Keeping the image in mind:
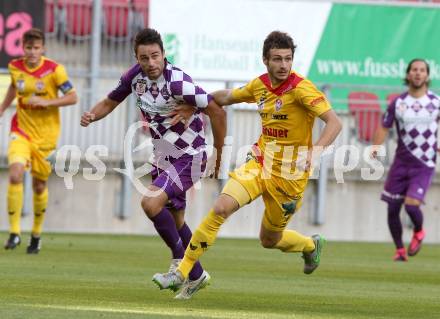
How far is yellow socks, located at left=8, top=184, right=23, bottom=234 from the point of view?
14.4 meters

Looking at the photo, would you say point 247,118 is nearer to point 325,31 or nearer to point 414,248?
point 325,31

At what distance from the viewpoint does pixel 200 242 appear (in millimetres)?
9305

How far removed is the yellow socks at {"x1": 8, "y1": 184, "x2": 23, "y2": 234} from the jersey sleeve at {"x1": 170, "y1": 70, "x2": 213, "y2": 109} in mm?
4870

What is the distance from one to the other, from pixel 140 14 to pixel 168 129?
1068 centimetres

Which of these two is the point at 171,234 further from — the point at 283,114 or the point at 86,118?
the point at 283,114

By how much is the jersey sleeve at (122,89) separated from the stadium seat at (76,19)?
10.1m

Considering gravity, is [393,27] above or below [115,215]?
A: above

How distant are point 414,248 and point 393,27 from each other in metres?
6.28

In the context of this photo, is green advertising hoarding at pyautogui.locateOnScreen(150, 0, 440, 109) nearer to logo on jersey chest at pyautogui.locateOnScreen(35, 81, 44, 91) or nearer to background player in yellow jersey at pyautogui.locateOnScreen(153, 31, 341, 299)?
logo on jersey chest at pyautogui.locateOnScreen(35, 81, 44, 91)

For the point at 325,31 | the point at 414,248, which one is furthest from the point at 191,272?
the point at 325,31

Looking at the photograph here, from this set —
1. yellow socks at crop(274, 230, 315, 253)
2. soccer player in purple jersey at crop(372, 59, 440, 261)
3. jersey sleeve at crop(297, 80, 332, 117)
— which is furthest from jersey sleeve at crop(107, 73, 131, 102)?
soccer player in purple jersey at crop(372, 59, 440, 261)

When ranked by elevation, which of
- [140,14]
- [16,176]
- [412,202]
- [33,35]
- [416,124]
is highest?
[33,35]

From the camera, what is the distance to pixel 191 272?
9.74 meters

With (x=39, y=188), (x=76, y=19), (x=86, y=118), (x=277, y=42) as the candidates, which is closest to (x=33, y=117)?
(x=39, y=188)
